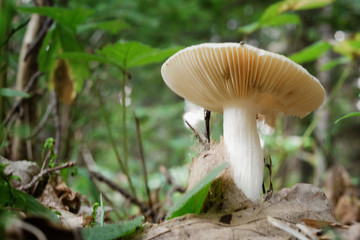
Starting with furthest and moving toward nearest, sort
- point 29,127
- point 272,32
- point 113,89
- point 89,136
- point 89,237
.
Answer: point 272,32 < point 113,89 < point 89,136 < point 29,127 < point 89,237

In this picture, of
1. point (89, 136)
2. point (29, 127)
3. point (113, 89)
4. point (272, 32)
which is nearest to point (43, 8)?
point (29, 127)

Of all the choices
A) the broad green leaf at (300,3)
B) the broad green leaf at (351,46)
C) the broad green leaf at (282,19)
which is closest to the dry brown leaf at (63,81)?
the broad green leaf at (282,19)

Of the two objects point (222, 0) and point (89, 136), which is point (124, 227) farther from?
point (222, 0)

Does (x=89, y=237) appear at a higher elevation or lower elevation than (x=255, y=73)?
lower

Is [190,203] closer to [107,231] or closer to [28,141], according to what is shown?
[107,231]

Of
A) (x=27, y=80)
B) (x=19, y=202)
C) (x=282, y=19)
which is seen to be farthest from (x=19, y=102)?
(x=282, y=19)

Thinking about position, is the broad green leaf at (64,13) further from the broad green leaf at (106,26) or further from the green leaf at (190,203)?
the green leaf at (190,203)
